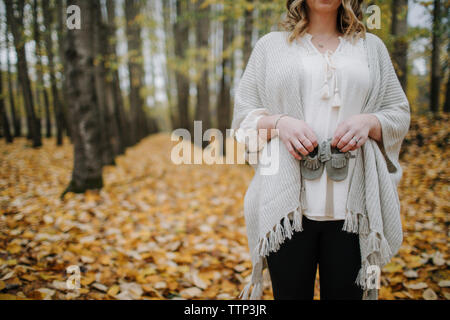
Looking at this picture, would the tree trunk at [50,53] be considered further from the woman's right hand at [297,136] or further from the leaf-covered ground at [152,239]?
the woman's right hand at [297,136]

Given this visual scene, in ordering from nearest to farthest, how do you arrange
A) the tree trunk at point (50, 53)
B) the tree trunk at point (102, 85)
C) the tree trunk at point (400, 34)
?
the tree trunk at point (400, 34), the tree trunk at point (102, 85), the tree trunk at point (50, 53)

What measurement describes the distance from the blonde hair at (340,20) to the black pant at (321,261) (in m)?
0.95

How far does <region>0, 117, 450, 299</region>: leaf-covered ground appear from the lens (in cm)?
242

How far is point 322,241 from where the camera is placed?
129 centimetres

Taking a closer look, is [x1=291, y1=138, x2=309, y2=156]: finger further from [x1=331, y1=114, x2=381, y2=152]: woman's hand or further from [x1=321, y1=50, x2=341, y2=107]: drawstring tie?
[x1=321, y1=50, x2=341, y2=107]: drawstring tie

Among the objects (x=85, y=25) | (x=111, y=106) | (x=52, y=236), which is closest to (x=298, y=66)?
(x=52, y=236)

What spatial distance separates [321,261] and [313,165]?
0.49 meters

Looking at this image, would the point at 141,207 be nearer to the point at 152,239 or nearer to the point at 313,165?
the point at 152,239

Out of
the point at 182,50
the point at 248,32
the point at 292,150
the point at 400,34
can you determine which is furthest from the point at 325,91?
the point at 182,50

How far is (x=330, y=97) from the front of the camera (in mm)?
1251

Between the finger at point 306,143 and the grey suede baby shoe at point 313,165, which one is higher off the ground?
the finger at point 306,143

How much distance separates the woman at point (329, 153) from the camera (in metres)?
1.24

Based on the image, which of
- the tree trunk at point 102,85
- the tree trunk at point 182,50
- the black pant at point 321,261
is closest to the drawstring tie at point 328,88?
the black pant at point 321,261

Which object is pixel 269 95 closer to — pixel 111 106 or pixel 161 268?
pixel 161 268
